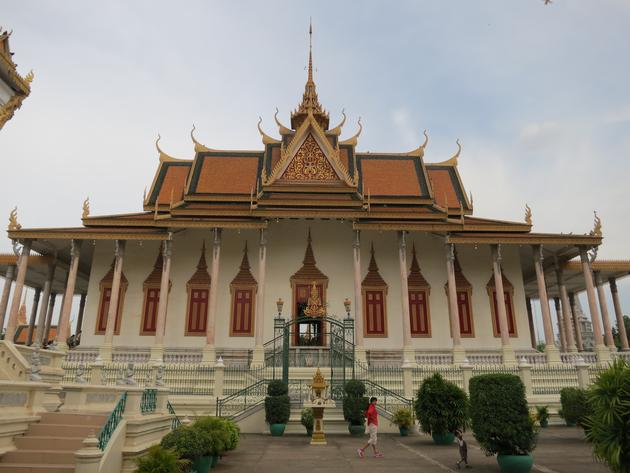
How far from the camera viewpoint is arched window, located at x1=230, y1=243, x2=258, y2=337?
61.1ft

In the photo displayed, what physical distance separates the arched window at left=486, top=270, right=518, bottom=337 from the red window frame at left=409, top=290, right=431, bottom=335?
271 cm

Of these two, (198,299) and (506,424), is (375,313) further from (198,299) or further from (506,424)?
(506,424)

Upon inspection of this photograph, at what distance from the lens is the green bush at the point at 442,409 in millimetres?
9508

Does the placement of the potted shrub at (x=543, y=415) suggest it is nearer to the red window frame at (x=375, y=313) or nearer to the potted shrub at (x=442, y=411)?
the potted shrub at (x=442, y=411)

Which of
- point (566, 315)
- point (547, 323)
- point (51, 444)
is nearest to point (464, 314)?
point (547, 323)

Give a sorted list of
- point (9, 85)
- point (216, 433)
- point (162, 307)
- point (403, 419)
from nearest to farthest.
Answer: point (216, 433), point (9, 85), point (403, 419), point (162, 307)

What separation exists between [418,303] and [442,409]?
1001cm

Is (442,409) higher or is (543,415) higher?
(442,409)

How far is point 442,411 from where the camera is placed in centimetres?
951

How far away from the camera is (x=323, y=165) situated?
20.2 metres

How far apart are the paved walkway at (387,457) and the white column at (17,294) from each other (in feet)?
36.2

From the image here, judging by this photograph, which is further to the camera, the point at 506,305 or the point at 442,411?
the point at 506,305

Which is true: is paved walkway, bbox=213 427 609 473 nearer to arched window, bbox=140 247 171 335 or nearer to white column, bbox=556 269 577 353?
arched window, bbox=140 247 171 335

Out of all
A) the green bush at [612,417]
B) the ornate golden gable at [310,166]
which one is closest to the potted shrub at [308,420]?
the green bush at [612,417]
